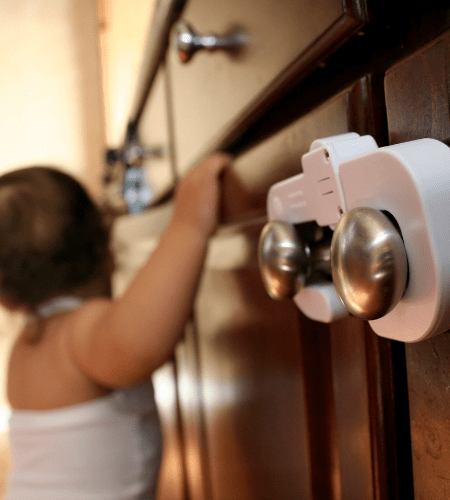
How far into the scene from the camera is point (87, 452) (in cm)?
71

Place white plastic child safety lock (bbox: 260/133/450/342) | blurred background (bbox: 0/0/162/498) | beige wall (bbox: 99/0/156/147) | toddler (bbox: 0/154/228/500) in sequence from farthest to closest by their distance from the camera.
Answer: blurred background (bbox: 0/0/162/498), beige wall (bbox: 99/0/156/147), toddler (bbox: 0/154/228/500), white plastic child safety lock (bbox: 260/133/450/342)

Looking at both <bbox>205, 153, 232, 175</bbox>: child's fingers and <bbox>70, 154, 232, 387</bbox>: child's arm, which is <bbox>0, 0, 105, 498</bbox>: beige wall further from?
<bbox>205, 153, 232, 175</bbox>: child's fingers

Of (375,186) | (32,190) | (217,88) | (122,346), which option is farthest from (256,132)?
(32,190)

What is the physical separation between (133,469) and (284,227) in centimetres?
67

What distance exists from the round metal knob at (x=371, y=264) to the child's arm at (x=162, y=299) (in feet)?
1.02

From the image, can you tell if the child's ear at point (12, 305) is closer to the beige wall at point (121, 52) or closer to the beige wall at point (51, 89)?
the beige wall at point (121, 52)

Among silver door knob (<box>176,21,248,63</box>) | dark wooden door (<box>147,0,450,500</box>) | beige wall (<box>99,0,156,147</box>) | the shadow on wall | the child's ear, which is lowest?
the shadow on wall

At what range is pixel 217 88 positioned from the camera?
1.22ft

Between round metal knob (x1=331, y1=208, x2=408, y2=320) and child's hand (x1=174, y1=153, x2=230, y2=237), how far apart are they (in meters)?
0.27

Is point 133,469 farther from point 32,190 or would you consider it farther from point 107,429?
point 32,190

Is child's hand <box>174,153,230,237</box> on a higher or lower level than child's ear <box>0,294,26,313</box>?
higher

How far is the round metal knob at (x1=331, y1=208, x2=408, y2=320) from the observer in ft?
0.40

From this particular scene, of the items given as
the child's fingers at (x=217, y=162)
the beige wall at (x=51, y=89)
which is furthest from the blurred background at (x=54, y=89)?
the child's fingers at (x=217, y=162)

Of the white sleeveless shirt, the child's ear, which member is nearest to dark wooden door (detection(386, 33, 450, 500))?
the white sleeveless shirt
